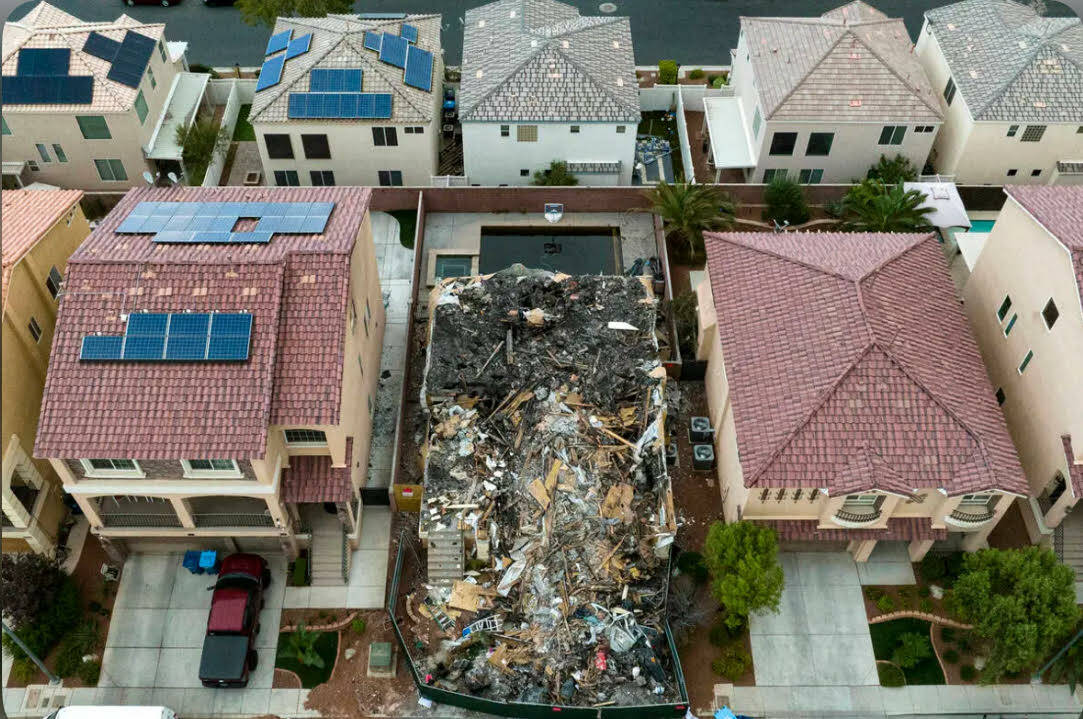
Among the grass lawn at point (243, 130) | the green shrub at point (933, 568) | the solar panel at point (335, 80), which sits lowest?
the green shrub at point (933, 568)

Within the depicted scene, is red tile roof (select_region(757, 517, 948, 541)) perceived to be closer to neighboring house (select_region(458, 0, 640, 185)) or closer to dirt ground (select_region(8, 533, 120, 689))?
neighboring house (select_region(458, 0, 640, 185))

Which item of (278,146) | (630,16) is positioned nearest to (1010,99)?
(630,16)

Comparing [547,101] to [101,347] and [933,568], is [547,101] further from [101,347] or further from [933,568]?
[933,568]

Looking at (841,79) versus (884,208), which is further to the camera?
(841,79)

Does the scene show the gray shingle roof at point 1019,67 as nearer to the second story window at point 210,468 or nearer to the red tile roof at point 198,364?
the red tile roof at point 198,364

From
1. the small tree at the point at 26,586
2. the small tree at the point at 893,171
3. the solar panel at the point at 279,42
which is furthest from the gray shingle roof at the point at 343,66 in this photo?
the small tree at the point at 26,586

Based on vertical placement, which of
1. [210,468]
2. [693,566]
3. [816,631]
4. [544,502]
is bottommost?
[816,631]

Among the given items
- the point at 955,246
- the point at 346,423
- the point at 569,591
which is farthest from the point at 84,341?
the point at 955,246
